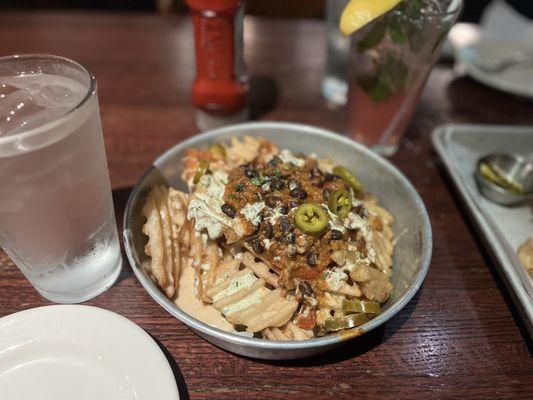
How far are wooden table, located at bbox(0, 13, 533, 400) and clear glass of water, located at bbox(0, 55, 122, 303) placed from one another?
154 millimetres

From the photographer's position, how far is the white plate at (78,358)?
110 cm

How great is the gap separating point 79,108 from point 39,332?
0.60 m

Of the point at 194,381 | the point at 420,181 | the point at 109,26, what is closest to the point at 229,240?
the point at 194,381

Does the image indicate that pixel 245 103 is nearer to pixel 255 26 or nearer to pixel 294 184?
pixel 294 184

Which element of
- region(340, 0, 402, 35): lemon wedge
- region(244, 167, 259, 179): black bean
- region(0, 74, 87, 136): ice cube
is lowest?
region(244, 167, 259, 179): black bean

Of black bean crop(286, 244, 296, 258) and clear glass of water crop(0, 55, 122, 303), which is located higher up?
clear glass of water crop(0, 55, 122, 303)

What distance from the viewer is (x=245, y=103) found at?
214 centimetres

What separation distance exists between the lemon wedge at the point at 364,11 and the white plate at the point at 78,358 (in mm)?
1203

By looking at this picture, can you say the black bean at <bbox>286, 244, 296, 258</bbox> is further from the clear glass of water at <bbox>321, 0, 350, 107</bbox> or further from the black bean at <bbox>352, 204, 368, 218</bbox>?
the clear glass of water at <bbox>321, 0, 350, 107</bbox>

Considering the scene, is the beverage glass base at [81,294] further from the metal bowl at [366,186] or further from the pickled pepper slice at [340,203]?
the pickled pepper slice at [340,203]

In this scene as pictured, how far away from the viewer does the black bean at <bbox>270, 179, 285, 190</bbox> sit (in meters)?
1.46

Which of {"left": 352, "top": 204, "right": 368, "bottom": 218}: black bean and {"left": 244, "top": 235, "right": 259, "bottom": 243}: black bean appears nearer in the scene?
{"left": 244, "top": 235, "right": 259, "bottom": 243}: black bean

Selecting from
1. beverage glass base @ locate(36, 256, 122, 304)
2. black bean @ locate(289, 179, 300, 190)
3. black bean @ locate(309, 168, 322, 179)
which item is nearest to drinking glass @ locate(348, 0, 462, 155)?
black bean @ locate(309, 168, 322, 179)

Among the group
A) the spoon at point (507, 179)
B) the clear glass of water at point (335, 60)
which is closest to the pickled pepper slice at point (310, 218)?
the spoon at point (507, 179)
